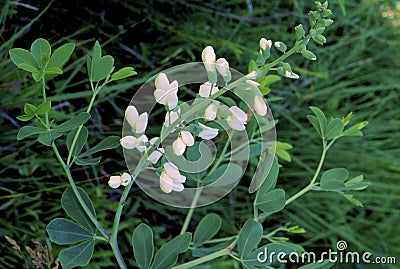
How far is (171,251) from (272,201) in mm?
108

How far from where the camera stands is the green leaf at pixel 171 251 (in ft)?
1.70

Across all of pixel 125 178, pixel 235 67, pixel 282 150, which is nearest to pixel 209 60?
pixel 125 178

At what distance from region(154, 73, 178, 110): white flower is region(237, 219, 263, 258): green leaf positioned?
140 mm

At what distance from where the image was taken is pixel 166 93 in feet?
1.57

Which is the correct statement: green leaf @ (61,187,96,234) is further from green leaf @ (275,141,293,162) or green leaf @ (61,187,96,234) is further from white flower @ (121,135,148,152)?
green leaf @ (275,141,293,162)

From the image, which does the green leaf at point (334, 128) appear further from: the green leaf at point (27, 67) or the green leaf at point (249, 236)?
the green leaf at point (27, 67)

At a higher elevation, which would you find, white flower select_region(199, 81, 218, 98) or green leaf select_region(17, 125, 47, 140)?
white flower select_region(199, 81, 218, 98)

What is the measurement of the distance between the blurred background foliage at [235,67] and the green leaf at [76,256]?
0.29 meters

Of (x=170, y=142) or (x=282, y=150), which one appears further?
(x=282, y=150)

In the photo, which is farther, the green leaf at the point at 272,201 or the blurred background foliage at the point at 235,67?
the blurred background foliage at the point at 235,67

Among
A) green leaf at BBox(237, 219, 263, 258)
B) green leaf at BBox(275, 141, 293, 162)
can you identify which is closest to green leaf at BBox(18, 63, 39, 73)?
green leaf at BBox(237, 219, 263, 258)

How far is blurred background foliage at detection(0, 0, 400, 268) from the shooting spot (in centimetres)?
92

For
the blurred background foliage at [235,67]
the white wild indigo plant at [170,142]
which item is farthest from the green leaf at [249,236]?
the blurred background foliage at [235,67]

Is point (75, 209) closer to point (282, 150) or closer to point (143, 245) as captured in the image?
point (143, 245)
